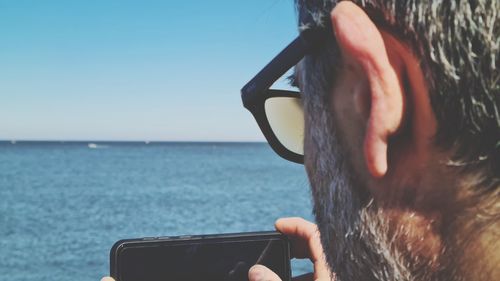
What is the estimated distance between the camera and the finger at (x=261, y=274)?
5.77 ft

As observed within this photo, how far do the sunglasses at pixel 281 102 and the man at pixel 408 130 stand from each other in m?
0.02

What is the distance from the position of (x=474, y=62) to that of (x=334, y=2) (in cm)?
24

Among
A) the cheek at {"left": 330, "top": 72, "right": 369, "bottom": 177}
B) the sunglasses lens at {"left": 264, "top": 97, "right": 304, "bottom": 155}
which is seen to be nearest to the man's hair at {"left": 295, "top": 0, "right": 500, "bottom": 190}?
the cheek at {"left": 330, "top": 72, "right": 369, "bottom": 177}

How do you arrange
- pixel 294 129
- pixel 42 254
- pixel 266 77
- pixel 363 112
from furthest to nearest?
1. pixel 42 254
2. pixel 294 129
3. pixel 266 77
4. pixel 363 112

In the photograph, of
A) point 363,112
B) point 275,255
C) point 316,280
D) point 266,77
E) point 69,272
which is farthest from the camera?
point 69,272

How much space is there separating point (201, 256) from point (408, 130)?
1.15 metres

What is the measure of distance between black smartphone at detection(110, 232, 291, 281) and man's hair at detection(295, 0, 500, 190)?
1065 millimetres

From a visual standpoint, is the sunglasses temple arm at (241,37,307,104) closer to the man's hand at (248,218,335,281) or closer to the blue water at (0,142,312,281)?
the man's hand at (248,218,335,281)

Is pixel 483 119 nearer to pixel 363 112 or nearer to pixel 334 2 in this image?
pixel 363 112

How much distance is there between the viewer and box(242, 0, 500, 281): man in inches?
34.4

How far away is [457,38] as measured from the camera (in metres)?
0.87

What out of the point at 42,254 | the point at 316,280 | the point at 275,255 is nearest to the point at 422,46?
the point at 316,280

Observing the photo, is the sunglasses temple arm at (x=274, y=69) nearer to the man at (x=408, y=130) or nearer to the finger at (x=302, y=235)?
the man at (x=408, y=130)

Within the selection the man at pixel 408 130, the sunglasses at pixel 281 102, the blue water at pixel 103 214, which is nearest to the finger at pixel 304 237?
the sunglasses at pixel 281 102
